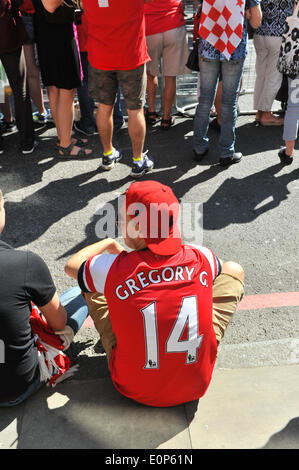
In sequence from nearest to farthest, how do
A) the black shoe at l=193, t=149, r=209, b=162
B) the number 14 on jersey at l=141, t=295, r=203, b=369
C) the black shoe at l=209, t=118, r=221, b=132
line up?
1. the number 14 on jersey at l=141, t=295, r=203, b=369
2. the black shoe at l=193, t=149, r=209, b=162
3. the black shoe at l=209, t=118, r=221, b=132

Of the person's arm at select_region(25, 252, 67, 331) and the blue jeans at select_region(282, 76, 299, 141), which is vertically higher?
the person's arm at select_region(25, 252, 67, 331)

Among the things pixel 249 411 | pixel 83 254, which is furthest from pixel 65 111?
pixel 249 411

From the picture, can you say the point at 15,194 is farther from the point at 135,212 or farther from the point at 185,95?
the point at 185,95

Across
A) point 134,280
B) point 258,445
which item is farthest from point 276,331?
point 134,280

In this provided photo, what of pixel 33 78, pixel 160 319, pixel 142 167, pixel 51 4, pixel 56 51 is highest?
pixel 51 4

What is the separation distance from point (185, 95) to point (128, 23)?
2.36 metres

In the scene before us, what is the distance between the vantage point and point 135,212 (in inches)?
81.7

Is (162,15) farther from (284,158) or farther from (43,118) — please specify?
(284,158)

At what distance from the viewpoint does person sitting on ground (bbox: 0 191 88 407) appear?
2.00 m

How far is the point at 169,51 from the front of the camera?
16.7 ft

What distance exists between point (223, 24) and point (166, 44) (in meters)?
1.11

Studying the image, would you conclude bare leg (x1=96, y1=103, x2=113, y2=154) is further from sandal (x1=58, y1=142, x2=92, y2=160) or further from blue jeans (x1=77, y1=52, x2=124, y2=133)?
blue jeans (x1=77, y1=52, x2=124, y2=133)

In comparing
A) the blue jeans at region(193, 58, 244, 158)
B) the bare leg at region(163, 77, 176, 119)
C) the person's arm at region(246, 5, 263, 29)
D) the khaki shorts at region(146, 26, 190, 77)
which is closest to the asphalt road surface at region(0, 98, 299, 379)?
the blue jeans at region(193, 58, 244, 158)

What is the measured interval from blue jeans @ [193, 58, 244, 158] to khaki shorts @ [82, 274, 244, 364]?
225cm
